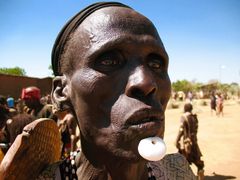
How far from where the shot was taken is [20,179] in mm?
1331

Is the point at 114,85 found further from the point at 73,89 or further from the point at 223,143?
the point at 223,143

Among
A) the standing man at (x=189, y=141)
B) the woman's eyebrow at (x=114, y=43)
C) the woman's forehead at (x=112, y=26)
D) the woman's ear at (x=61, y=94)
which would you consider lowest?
the standing man at (x=189, y=141)

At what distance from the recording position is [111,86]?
3.91ft

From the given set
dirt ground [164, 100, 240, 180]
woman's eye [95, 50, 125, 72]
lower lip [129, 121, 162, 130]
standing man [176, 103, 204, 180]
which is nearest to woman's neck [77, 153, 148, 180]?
lower lip [129, 121, 162, 130]

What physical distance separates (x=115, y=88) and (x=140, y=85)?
0.11 metres

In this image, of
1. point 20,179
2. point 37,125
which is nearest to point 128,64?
point 37,125

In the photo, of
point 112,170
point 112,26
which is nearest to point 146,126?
point 112,170

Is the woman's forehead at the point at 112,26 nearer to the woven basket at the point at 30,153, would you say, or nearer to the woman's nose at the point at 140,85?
the woman's nose at the point at 140,85

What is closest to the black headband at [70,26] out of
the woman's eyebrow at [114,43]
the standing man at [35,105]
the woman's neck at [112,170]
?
the woman's eyebrow at [114,43]

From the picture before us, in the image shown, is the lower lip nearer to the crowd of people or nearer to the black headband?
the black headband

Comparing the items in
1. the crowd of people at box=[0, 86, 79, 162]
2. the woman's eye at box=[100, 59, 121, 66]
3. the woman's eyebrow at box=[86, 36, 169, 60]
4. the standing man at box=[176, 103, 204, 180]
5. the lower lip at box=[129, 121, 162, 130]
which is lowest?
the standing man at box=[176, 103, 204, 180]

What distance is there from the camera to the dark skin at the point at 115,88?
113cm

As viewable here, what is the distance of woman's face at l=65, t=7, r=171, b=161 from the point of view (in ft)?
3.71

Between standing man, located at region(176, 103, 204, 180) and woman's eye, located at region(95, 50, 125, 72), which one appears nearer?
woman's eye, located at region(95, 50, 125, 72)
